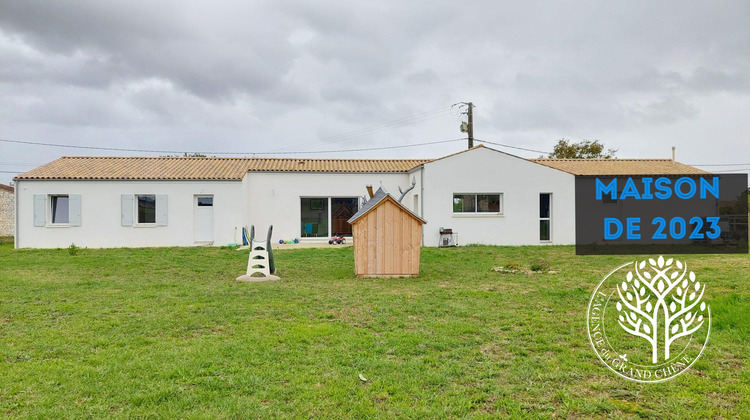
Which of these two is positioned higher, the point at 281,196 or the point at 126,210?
the point at 281,196

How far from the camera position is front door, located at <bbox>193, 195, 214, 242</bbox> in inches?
759

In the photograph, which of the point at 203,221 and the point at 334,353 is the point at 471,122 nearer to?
the point at 203,221

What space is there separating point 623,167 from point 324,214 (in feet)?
47.0

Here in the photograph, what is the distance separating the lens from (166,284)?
30.8 ft

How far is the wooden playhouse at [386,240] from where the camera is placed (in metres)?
10.6

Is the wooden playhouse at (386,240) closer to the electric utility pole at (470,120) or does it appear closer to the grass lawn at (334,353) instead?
the grass lawn at (334,353)

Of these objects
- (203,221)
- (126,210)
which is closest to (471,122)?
(203,221)

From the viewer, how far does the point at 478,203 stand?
63.2ft

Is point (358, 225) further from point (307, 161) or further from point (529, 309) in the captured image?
point (307, 161)

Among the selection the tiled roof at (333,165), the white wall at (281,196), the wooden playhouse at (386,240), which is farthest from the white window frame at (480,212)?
the wooden playhouse at (386,240)

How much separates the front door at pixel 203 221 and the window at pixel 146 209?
176 cm

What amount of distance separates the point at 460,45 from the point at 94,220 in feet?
50.7

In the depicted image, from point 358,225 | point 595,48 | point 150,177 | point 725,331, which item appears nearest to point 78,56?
point 150,177

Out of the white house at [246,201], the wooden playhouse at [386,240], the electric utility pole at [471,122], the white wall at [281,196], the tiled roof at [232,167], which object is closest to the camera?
the wooden playhouse at [386,240]
